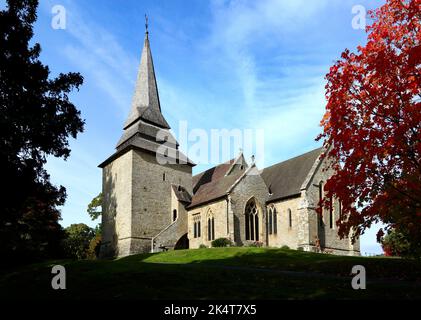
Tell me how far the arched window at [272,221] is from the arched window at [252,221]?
134 cm

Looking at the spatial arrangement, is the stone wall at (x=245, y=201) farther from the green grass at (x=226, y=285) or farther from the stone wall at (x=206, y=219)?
the green grass at (x=226, y=285)

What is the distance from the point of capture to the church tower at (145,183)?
37.5 m

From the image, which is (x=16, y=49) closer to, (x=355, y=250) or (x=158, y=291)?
(x=158, y=291)

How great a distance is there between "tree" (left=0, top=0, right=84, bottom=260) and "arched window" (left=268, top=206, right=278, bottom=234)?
68.7ft

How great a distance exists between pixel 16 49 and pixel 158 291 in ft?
43.1

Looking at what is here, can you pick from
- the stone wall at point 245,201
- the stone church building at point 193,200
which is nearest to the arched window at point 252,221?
the stone church building at point 193,200

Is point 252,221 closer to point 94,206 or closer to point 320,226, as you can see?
point 320,226

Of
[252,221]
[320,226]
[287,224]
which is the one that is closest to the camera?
[320,226]

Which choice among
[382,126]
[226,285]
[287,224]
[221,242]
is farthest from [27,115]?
[287,224]

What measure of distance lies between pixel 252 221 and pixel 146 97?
17236mm

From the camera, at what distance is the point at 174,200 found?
4025 centimetres

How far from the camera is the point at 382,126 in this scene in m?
13.7

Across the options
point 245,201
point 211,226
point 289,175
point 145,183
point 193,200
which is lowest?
point 211,226
